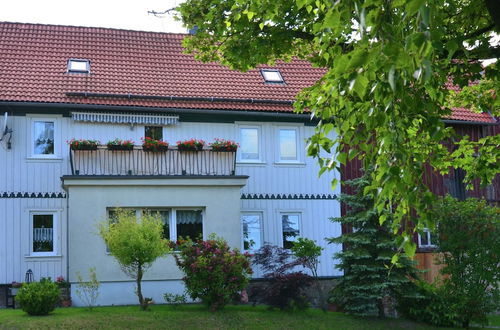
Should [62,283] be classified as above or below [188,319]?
above

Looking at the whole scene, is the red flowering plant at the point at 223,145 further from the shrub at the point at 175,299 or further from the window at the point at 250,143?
the shrub at the point at 175,299

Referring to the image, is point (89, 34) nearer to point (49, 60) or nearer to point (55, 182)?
point (49, 60)

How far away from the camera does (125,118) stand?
24297 millimetres

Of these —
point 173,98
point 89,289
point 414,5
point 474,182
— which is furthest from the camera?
point 474,182

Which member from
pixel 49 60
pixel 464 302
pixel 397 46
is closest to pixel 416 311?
pixel 464 302

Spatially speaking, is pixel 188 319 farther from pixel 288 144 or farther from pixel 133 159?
pixel 288 144

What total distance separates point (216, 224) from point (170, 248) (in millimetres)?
2419

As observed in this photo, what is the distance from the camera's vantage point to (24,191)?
23281mm

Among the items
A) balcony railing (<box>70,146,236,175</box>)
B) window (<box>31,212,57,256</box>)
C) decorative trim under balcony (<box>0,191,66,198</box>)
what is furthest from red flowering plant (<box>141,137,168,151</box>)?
window (<box>31,212,57,256</box>)

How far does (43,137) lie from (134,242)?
235 inches

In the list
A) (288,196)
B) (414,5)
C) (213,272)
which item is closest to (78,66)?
(288,196)

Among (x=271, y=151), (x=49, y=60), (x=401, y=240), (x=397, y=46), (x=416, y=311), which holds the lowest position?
(x=416, y=311)

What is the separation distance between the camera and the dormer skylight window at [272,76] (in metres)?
27.6

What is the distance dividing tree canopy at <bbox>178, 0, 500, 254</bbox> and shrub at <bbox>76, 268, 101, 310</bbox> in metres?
7.72
